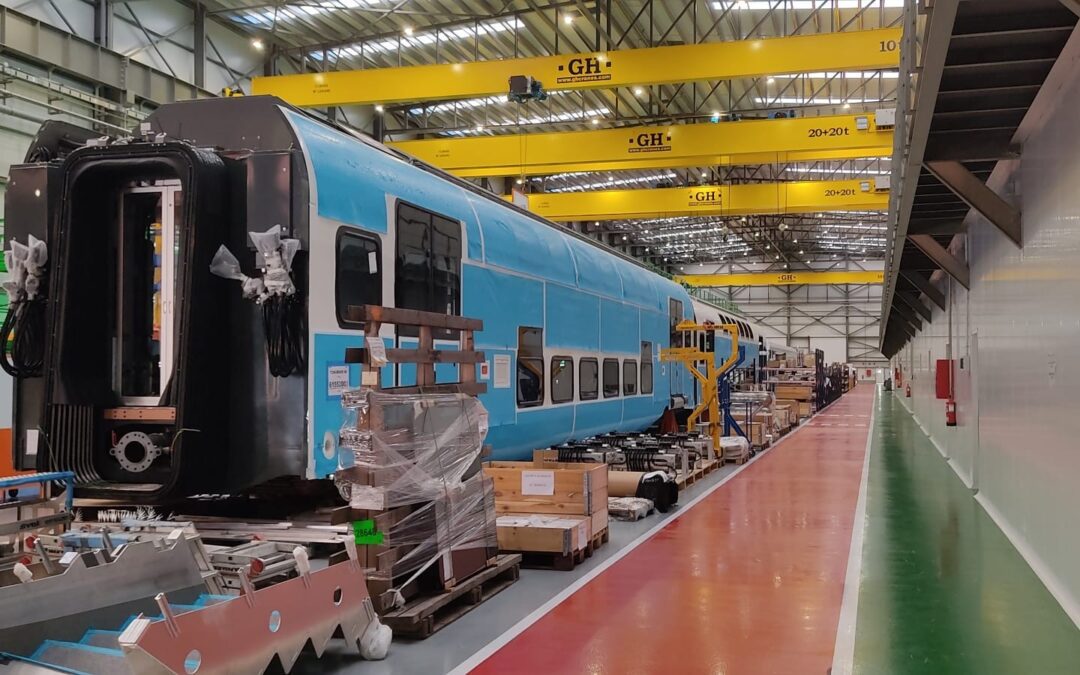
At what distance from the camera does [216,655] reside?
12.7 feet

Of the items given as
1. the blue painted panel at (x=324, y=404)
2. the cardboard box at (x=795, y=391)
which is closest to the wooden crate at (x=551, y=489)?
the blue painted panel at (x=324, y=404)

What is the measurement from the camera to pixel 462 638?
17.9 feet

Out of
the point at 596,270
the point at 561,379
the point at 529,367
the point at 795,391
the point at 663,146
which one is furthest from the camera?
the point at 795,391

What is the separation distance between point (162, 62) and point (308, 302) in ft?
52.3

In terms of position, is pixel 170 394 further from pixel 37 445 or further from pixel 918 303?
pixel 918 303

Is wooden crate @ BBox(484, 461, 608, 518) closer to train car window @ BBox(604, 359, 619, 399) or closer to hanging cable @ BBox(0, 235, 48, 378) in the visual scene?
hanging cable @ BBox(0, 235, 48, 378)

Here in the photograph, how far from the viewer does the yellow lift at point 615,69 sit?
47.8 feet

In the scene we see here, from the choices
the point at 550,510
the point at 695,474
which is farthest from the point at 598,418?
the point at 550,510

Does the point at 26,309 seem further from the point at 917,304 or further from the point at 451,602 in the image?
Result: the point at 917,304

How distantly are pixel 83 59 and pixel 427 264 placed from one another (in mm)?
12449

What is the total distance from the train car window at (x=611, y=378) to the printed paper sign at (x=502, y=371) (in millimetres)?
3745

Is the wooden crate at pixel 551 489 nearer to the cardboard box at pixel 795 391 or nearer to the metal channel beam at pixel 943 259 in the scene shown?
the metal channel beam at pixel 943 259

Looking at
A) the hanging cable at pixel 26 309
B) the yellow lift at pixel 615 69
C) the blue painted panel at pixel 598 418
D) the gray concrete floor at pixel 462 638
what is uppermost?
the yellow lift at pixel 615 69

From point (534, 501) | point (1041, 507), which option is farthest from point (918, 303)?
point (534, 501)
